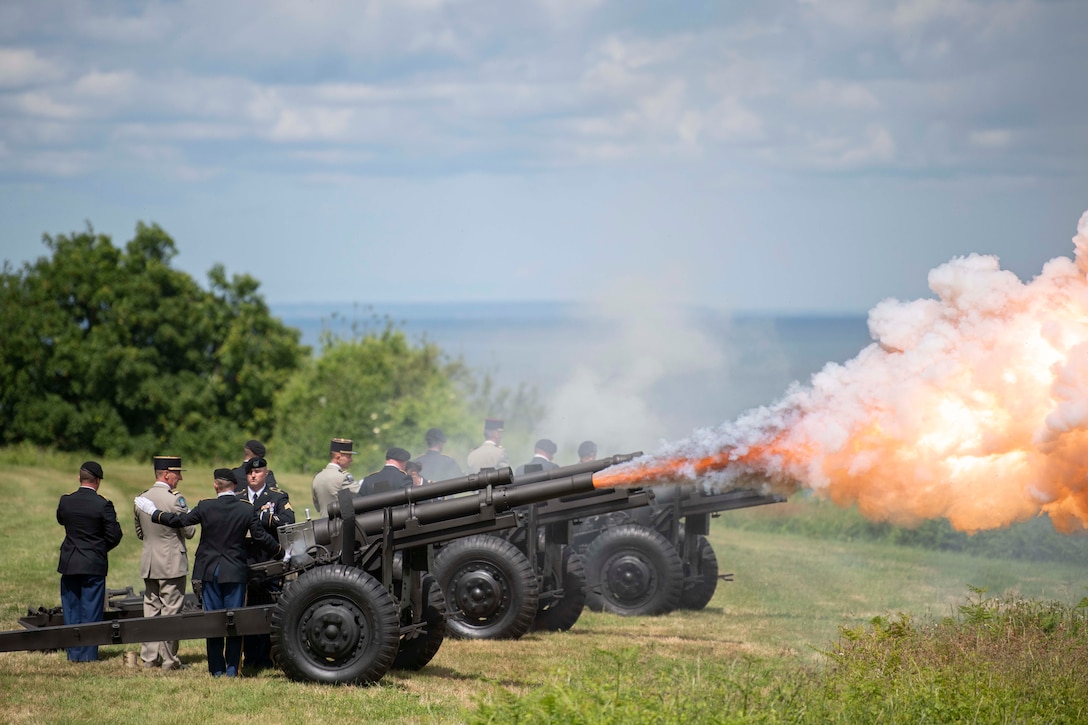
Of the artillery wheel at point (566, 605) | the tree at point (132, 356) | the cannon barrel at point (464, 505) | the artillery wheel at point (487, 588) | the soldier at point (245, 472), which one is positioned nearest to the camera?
the cannon barrel at point (464, 505)

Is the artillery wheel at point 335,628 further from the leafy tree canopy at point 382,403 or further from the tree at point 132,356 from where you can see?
the tree at point 132,356

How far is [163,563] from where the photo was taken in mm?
11586

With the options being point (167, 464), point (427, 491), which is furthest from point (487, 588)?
point (167, 464)

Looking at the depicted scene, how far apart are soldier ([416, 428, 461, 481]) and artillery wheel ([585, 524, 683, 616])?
237cm

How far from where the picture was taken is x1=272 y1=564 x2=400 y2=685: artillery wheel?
1068 cm

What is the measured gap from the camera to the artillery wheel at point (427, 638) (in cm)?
1162

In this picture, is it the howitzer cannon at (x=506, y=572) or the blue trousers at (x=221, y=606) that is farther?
the howitzer cannon at (x=506, y=572)

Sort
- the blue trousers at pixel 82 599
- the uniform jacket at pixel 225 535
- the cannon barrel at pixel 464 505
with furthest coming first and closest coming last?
the blue trousers at pixel 82 599 < the uniform jacket at pixel 225 535 < the cannon barrel at pixel 464 505

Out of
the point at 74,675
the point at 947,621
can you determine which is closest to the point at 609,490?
the point at 947,621

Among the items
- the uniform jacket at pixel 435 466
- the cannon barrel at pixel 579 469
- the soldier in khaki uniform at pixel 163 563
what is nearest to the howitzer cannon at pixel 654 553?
the uniform jacket at pixel 435 466

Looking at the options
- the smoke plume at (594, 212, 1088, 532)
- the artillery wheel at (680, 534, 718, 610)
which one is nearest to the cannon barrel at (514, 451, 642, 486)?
the smoke plume at (594, 212, 1088, 532)

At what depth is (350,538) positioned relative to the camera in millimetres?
11156

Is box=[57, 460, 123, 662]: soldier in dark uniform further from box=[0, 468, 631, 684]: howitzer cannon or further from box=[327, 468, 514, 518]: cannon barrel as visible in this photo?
box=[327, 468, 514, 518]: cannon barrel

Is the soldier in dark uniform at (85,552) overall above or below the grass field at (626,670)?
above
